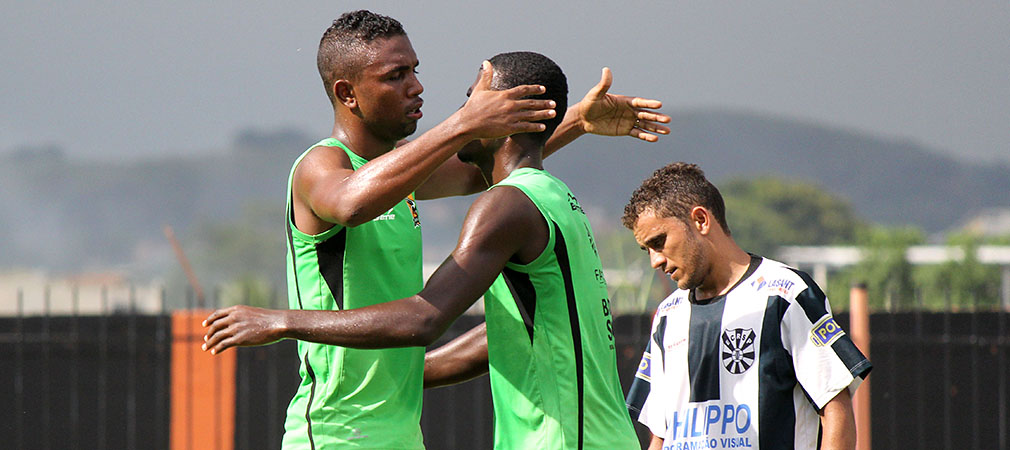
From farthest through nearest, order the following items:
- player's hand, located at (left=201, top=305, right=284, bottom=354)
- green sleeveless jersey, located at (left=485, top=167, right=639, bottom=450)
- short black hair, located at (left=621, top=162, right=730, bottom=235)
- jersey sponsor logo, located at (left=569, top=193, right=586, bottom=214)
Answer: short black hair, located at (left=621, top=162, right=730, bottom=235), jersey sponsor logo, located at (left=569, top=193, right=586, bottom=214), green sleeveless jersey, located at (left=485, top=167, right=639, bottom=450), player's hand, located at (left=201, top=305, right=284, bottom=354)

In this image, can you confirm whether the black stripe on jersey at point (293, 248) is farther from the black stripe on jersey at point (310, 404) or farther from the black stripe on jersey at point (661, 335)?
the black stripe on jersey at point (661, 335)

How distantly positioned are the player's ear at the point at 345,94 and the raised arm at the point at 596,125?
591mm

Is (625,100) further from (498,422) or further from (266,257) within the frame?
(266,257)

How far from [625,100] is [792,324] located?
3.17 feet

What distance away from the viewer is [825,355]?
347cm

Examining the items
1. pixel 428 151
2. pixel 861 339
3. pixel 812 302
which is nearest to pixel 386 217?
pixel 428 151

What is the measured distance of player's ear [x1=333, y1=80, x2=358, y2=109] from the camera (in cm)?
343

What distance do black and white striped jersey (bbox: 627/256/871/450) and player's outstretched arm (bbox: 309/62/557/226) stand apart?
3.41ft

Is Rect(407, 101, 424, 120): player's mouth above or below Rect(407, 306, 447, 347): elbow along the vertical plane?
above

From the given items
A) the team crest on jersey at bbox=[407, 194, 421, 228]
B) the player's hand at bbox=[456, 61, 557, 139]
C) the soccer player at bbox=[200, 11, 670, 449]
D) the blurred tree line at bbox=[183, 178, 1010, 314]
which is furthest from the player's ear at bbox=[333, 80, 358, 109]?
the blurred tree line at bbox=[183, 178, 1010, 314]

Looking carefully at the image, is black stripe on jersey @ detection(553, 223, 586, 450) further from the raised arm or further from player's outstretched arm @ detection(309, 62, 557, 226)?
A: the raised arm

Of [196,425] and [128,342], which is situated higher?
[128,342]

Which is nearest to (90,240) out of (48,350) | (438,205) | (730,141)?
(438,205)

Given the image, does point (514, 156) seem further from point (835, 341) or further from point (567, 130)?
point (835, 341)
